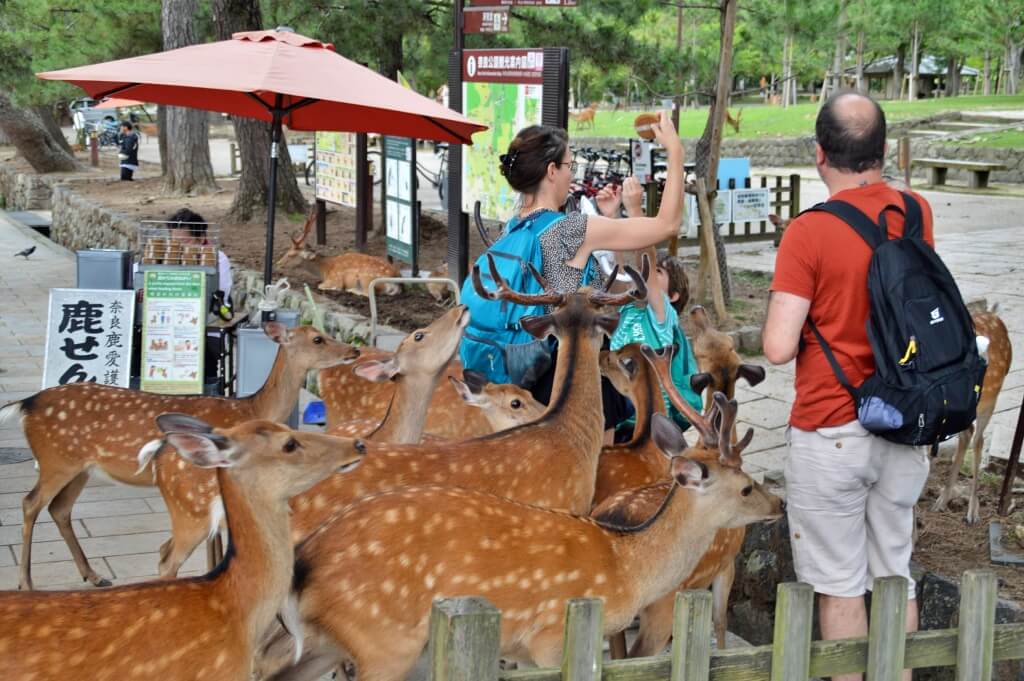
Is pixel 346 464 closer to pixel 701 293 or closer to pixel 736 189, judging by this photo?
pixel 701 293

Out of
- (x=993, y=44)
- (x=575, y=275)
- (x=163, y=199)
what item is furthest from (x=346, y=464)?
(x=993, y=44)

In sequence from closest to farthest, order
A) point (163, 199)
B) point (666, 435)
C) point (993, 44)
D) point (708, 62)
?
1. point (666, 435)
2. point (708, 62)
3. point (163, 199)
4. point (993, 44)

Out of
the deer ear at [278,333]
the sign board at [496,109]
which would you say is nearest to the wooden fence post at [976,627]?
the deer ear at [278,333]

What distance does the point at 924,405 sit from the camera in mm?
3070

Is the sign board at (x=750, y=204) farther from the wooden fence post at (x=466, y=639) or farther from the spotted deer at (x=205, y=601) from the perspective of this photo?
the wooden fence post at (x=466, y=639)

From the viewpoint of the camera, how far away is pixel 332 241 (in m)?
13.4

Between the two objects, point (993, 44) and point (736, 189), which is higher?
point (993, 44)

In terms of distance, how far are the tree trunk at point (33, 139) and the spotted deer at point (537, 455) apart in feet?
61.6

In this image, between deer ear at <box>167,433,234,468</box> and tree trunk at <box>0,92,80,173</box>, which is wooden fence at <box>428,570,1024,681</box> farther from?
tree trunk at <box>0,92,80,173</box>

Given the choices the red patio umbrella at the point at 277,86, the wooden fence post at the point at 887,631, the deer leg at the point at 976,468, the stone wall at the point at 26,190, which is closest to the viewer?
the wooden fence post at the point at 887,631

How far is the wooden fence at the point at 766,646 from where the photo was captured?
2529 millimetres

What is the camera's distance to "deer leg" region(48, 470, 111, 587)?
4.91m

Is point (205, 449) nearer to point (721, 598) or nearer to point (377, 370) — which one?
point (377, 370)

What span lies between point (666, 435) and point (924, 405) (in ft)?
2.70
